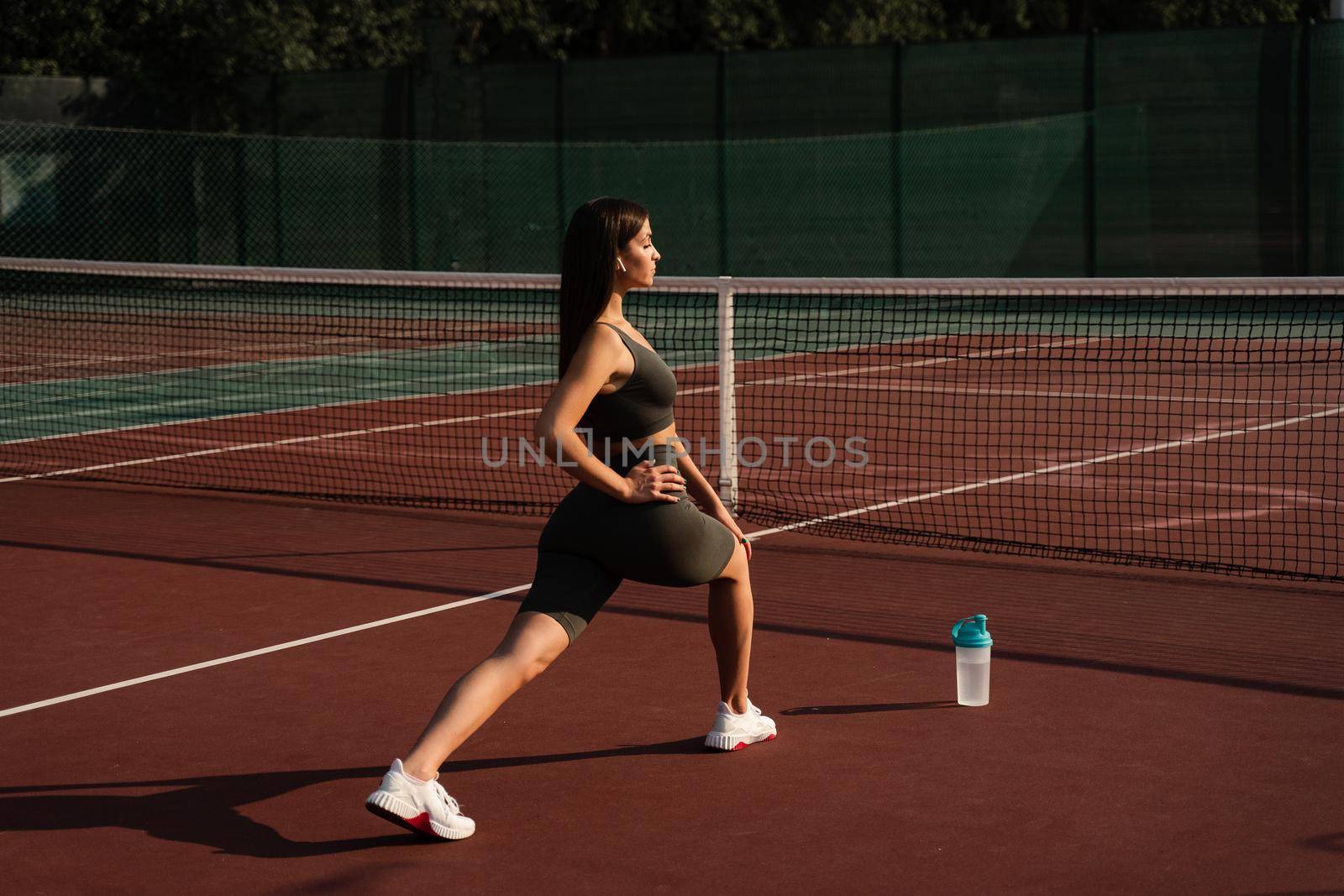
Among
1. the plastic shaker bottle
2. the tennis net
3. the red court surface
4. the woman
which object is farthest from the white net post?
the woman

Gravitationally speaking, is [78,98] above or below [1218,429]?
above

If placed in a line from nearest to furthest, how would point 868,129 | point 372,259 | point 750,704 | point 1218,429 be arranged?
point 750,704 < point 1218,429 < point 868,129 < point 372,259

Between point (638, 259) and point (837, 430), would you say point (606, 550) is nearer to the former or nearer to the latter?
point (638, 259)

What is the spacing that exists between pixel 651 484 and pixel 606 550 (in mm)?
229

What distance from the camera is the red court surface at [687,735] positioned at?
13.9 ft

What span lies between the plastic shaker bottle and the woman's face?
5.48 feet

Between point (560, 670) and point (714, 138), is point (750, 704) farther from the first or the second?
point (714, 138)

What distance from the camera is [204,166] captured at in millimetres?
27750

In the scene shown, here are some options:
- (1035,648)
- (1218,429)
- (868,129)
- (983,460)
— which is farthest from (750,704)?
(868,129)

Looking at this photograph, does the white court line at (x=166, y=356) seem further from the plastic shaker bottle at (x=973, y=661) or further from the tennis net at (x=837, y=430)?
the plastic shaker bottle at (x=973, y=661)

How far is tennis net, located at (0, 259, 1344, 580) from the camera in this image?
29.3 feet

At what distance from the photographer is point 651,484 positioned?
4465 mm

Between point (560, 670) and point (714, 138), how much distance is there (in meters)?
20.8

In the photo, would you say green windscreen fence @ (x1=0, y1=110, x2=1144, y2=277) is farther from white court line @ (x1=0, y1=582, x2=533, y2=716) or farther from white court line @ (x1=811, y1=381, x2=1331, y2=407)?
white court line @ (x1=0, y1=582, x2=533, y2=716)
